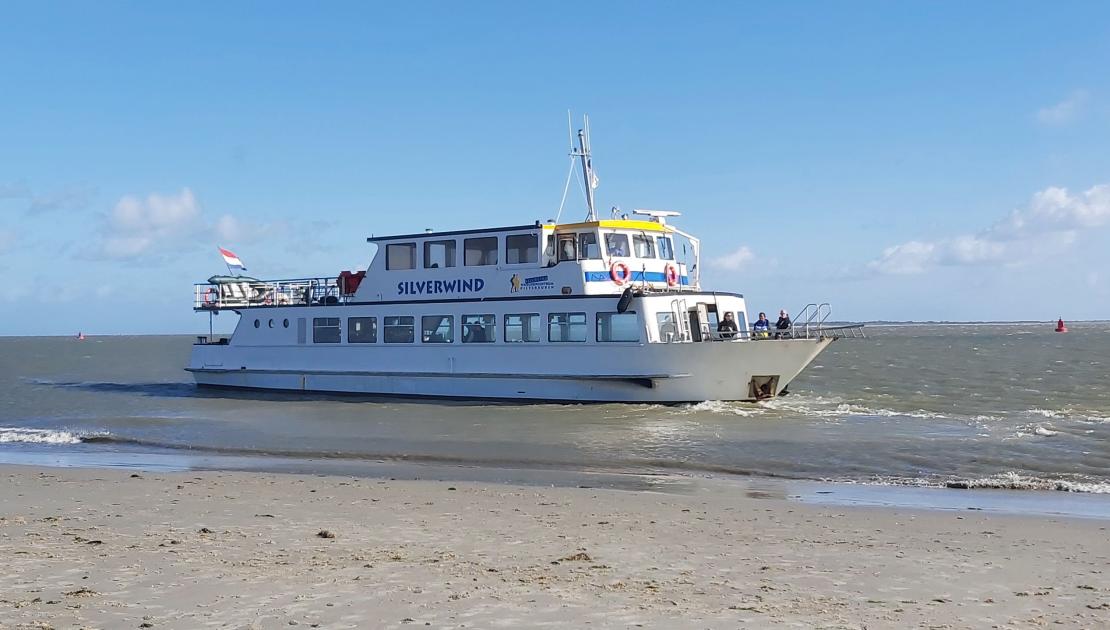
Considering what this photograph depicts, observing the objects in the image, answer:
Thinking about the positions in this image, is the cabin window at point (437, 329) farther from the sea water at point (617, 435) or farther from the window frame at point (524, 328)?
the sea water at point (617, 435)

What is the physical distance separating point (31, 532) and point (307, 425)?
1235 centimetres

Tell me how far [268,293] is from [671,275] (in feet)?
42.8

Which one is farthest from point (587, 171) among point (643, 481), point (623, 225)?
point (643, 481)

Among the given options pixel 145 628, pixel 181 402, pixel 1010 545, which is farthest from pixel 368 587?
pixel 181 402

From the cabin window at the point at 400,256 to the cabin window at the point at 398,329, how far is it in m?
1.44

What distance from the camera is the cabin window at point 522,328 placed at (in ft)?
79.6

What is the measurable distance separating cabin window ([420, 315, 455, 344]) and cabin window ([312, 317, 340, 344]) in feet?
10.4

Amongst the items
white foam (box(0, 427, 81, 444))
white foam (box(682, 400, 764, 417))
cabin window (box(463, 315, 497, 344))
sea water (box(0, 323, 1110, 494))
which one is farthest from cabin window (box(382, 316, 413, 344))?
white foam (box(0, 427, 81, 444))

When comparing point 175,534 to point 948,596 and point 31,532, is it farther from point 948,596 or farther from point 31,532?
point 948,596

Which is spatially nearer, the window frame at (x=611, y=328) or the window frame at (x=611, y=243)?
the window frame at (x=611, y=328)

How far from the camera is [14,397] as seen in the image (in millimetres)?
31000

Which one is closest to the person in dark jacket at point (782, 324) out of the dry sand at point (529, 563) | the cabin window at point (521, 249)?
the cabin window at point (521, 249)

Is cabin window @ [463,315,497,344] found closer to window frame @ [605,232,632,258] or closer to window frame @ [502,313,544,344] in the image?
window frame @ [502,313,544,344]

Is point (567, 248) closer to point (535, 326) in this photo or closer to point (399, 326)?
point (535, 326)
